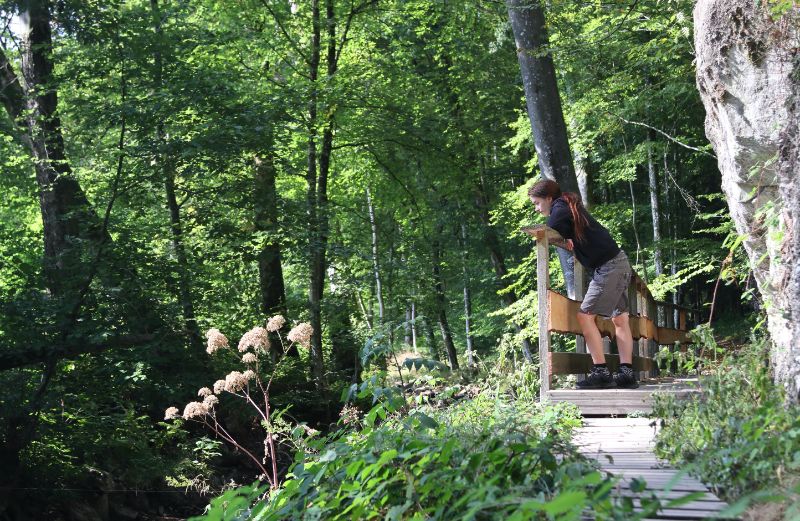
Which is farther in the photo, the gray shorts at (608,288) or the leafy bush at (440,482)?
the gray shorts at (608,288)

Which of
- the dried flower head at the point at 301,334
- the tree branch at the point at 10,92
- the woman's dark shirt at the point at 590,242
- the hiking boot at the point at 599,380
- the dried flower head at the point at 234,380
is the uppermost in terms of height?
the tree branch at the point at 10,92

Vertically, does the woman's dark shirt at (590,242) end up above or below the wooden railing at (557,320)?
above

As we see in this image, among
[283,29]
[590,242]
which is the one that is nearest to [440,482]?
[590,242]

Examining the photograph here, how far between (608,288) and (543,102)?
3005 millimetres

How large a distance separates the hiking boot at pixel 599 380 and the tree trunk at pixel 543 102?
2.65m

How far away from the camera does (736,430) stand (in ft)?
13.4

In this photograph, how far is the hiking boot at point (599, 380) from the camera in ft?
22.3

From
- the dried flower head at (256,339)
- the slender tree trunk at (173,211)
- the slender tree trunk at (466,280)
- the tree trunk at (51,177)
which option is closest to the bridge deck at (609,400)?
the dried flower head at (256,339)

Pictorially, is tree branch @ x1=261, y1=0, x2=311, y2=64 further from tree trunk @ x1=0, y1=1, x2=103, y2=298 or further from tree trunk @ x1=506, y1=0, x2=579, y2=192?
tree trunk @ x1=506, y1=0, x2=579, y2=192

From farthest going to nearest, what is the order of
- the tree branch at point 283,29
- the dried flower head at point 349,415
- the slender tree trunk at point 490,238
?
the slender tree trunk at point 490,238, the tree branch at point 283,29, the dried flower head at point 349,415

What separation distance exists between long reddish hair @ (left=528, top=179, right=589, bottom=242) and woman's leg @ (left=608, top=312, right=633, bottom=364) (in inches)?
30.3

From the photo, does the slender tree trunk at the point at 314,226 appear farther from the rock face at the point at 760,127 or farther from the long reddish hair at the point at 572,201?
the rock face at the point at 760,127

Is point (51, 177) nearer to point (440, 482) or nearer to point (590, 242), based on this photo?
point (590, 242)

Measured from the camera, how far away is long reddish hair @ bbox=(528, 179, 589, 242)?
6703mm
